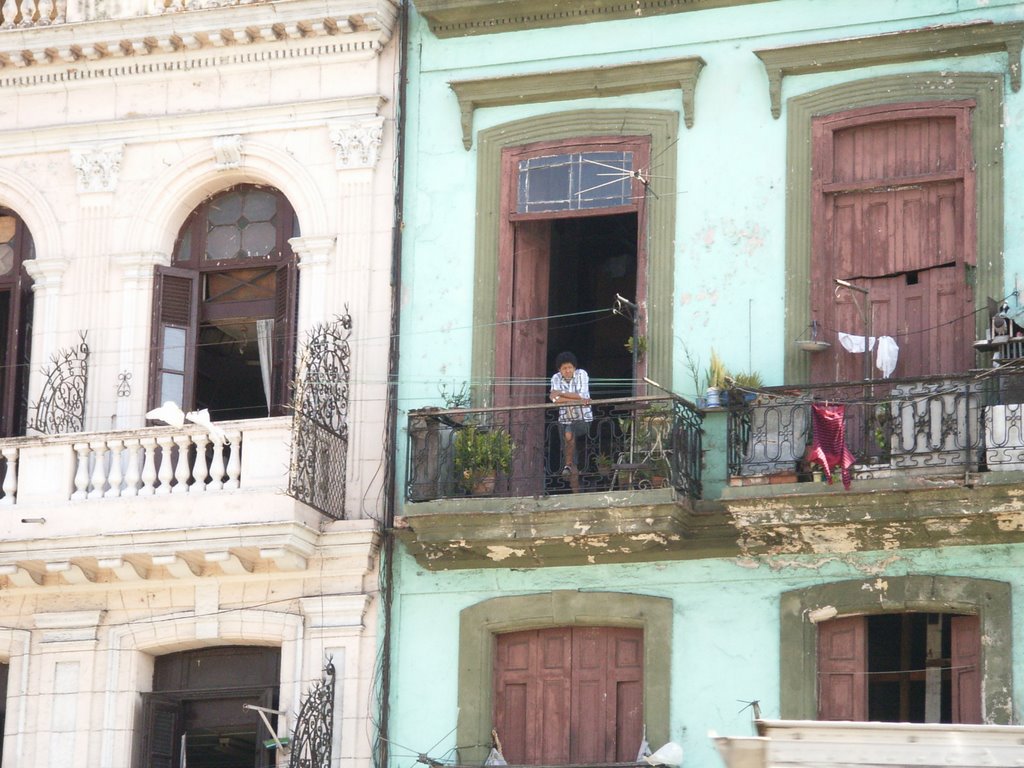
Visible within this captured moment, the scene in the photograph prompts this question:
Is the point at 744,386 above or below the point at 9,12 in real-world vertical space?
below

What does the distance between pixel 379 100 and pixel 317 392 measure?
269 cm

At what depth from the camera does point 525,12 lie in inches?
765

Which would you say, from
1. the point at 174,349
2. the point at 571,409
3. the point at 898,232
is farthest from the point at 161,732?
the point at 898,232

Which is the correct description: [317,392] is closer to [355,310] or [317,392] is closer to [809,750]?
[355,310]

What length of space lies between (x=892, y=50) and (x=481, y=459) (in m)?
4.54

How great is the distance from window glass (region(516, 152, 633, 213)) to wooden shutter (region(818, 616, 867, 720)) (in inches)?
155

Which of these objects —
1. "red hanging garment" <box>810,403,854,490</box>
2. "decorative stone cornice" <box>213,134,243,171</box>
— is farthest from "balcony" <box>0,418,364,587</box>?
"red hanging garment" <box>810,403,854,490</box>

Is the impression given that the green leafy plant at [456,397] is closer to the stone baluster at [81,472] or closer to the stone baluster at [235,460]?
the stone baluster at [235,460]

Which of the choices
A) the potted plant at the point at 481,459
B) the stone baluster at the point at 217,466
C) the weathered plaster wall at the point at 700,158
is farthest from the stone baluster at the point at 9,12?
the potted plant at the point at 481,459

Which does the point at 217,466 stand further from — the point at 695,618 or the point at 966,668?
the point at 966,668

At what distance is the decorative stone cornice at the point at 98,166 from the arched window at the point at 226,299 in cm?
76

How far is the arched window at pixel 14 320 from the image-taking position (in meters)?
20.2

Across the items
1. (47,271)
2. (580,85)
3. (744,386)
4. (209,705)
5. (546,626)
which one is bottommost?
(209,705)

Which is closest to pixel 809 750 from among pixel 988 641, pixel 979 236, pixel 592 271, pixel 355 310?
pixel 988 641
